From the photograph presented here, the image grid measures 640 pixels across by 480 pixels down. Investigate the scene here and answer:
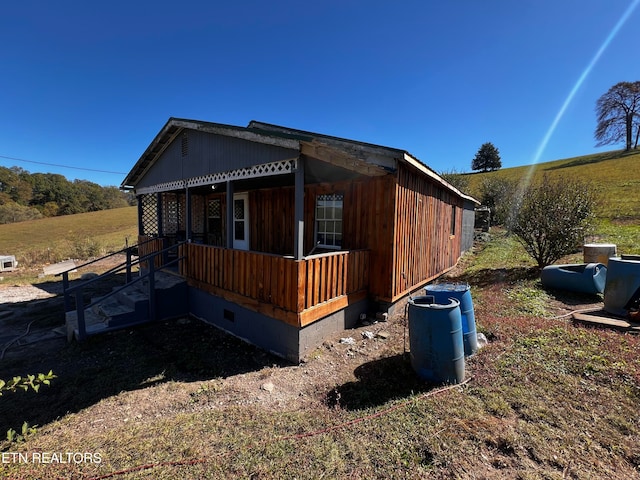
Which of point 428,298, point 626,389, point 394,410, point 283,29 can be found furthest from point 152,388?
point 283,29

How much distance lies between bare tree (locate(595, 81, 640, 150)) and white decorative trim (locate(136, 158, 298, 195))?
62.7 m

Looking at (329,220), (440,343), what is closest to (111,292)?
(329,220)

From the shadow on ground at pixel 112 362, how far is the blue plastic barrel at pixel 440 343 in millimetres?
2309

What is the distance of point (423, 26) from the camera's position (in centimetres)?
727

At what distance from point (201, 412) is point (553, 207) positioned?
10.6 m

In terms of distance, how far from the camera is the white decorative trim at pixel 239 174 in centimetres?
470

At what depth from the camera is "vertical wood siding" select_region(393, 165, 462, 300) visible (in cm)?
561

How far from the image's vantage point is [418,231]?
6570 millimetres

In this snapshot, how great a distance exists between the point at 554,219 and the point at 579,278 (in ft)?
9.55

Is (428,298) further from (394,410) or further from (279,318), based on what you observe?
(279,318)

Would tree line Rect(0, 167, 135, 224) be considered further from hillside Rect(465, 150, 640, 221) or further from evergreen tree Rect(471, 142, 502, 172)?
evergreen tree Rect(471, 142, 502, 172)

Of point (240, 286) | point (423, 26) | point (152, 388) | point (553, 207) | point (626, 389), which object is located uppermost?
point (423, 26)

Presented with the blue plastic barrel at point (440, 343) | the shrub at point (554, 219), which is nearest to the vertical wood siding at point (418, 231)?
the blue plastic barrel at point (440, 343)

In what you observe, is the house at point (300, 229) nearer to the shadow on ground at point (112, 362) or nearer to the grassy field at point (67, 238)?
the shadow on ground at point (112, 362)
